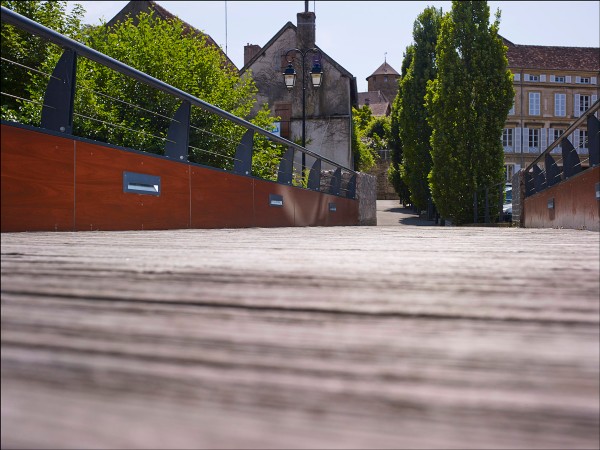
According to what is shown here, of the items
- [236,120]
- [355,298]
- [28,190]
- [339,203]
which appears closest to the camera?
[355,298]

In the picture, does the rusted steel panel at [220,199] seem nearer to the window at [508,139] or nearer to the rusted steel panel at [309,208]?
the rusted steel panel at [309,208]

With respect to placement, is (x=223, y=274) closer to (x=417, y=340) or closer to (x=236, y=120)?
(x=417, y=340)

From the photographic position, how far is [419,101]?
2650cm

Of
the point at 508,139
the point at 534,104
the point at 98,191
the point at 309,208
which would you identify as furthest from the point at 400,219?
the point at 534,104

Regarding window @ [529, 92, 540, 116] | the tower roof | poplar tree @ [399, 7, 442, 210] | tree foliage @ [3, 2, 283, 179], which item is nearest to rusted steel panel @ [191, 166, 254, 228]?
tree foliage @ [3, 2, 283, 179]

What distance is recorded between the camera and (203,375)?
33.4 inches

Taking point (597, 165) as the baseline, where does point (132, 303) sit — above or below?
below

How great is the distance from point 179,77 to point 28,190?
15.4m

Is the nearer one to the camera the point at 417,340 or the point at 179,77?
the point at 417,340

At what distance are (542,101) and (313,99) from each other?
28849mm

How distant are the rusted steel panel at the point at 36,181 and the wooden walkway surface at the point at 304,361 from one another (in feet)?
8.37

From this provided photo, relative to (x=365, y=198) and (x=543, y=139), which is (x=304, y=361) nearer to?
(x=365, y=198)

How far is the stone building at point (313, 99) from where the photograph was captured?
100ft

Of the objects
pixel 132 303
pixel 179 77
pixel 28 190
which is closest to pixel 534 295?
pixel 132 303
